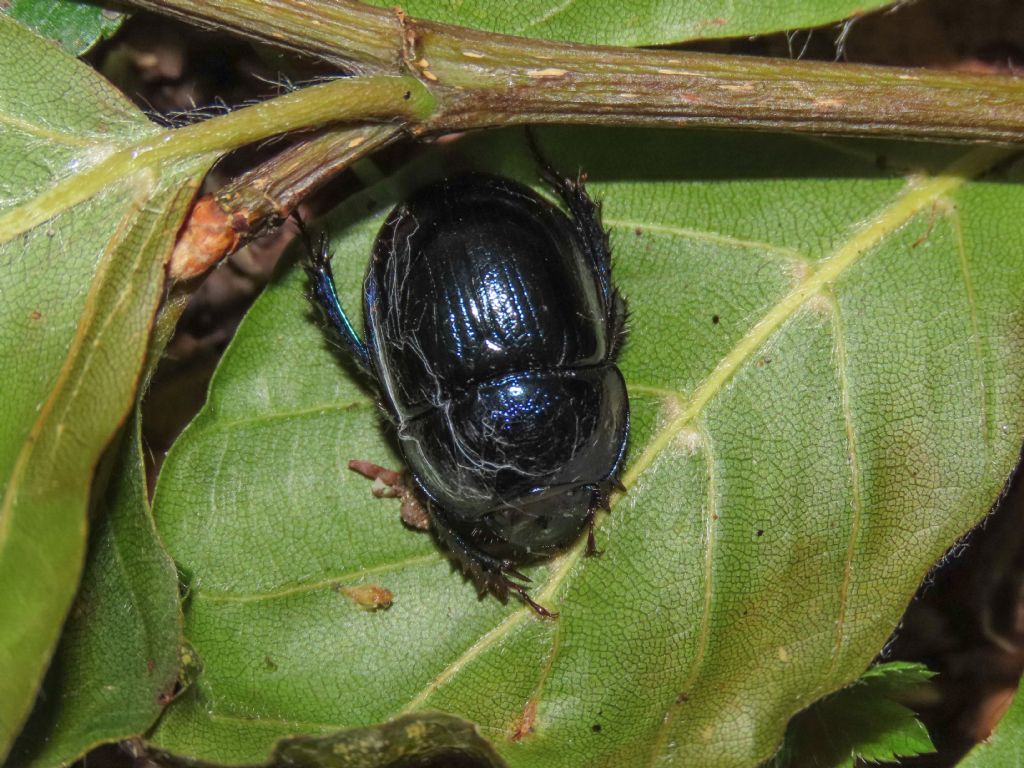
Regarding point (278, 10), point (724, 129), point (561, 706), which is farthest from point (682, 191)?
point (561, 706)

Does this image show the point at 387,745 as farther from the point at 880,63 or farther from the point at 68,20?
the point at 880,63

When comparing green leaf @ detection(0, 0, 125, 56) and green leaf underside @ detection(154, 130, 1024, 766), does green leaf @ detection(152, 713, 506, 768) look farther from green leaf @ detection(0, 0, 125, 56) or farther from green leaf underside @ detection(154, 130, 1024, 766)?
green leaf @ detection(0, 0, 125, 56)

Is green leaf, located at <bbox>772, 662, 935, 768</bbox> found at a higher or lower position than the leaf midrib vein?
lower

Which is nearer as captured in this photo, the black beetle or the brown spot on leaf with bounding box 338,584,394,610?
the black beetle

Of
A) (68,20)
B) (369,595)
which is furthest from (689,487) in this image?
(68,20)

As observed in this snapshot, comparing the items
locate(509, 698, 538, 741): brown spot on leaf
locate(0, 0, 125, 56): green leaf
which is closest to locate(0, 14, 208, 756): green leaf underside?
locate(0, 0, 125, 56): green leaf

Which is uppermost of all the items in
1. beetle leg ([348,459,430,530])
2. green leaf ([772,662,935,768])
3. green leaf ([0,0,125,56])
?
green leaf ([0,0,125,56])
